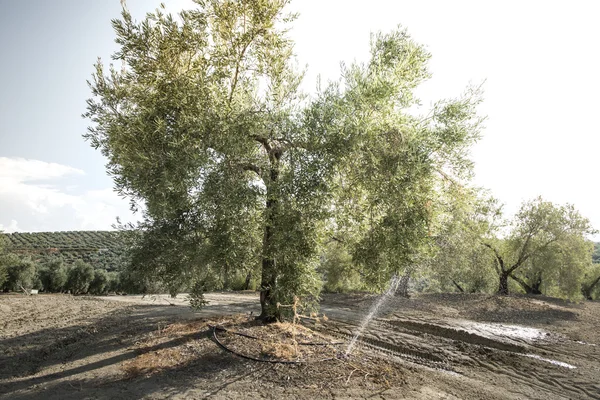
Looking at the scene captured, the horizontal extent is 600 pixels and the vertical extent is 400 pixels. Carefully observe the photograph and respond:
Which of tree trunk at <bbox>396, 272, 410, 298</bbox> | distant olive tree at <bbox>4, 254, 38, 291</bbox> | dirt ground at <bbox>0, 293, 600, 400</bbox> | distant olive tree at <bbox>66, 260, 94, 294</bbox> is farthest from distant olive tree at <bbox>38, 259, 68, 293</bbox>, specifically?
tree trunk at <bbox>396, 272, 410, 298</bbox>

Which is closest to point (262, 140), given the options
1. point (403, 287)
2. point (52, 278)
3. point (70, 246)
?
point (403, 287)

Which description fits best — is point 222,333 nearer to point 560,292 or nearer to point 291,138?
point 291,138

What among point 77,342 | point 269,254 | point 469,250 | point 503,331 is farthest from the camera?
point 469,250

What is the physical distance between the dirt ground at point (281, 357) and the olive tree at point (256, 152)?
185 cm

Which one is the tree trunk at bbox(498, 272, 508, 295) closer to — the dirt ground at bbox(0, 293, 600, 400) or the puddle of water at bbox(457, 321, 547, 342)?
the dirt ground at bbox(0, 293, 600, 400)

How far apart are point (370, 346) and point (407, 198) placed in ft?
17.1

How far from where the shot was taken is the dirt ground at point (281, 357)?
295 inches

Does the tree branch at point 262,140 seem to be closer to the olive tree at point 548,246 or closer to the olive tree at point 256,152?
the olive tree at point 256,152

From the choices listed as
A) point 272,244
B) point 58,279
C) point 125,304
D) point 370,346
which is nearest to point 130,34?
point 272,244

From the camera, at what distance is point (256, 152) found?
11289mm

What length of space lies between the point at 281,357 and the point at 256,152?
634 cm

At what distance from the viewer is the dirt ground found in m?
7.48

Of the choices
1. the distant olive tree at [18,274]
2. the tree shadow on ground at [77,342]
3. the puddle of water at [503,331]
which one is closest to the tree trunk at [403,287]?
the puddle of water at [503,331]

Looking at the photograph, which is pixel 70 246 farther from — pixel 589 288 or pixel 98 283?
pixel 589 288
